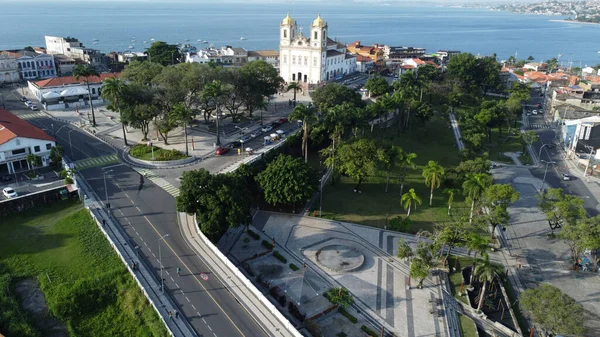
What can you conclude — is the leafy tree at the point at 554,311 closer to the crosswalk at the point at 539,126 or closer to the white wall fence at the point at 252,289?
the white wall fence at the point at 252,289

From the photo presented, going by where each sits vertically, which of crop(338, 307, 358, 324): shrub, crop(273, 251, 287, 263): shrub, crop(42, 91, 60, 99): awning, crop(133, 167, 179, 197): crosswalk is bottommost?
crop(338, 307, 358, 324): shrub

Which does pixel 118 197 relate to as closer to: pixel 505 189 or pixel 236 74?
pixel 236 74

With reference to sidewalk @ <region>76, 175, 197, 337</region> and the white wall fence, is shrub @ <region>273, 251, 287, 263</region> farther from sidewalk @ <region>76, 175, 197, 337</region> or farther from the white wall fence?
sidewalk @ <region>76, 175, 197, 337</region>

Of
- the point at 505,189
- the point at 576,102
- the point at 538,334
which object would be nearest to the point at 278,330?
the point at 538,334

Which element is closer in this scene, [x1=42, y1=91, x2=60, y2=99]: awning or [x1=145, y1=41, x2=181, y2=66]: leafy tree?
[x1=42, y1=91, x2=60, y2=99]: awning

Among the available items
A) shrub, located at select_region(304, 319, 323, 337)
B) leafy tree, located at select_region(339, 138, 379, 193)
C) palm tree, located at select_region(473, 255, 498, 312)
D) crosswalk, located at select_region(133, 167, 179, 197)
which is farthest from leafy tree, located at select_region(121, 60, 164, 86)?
palm tree, located at select_region(473, 255, 498, 312)

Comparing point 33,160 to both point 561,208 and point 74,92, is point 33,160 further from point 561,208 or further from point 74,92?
point 561,208
